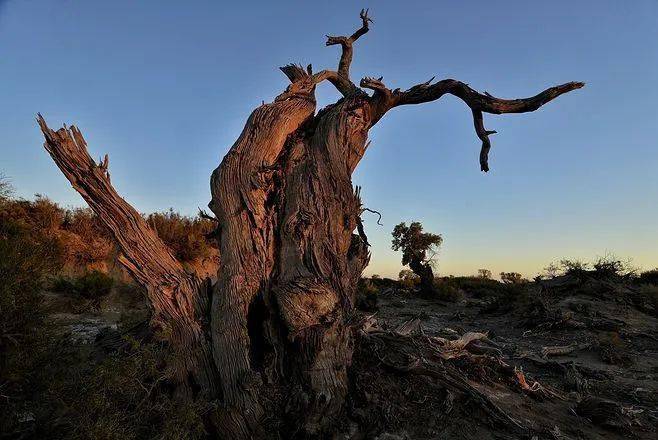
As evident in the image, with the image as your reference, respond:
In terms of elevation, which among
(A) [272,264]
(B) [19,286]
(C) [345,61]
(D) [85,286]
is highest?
(C) [345,61]

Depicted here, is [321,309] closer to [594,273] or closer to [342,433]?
[342,433]

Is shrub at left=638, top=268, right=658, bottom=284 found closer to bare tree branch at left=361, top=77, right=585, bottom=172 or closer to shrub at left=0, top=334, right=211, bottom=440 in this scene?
bare tree branch at left=361, top=77, right=585, bottom=172

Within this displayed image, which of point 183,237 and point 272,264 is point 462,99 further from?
point 183,237

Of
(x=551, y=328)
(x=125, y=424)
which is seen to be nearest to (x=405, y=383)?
(x=125, y=424)

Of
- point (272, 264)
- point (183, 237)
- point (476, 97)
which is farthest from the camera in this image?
point (183, 237)

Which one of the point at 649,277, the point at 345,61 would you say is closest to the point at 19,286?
the point at 345,61

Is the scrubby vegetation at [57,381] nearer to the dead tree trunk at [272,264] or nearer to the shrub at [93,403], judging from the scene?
the shrub at [93,403]

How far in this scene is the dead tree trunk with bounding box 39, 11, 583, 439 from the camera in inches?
185

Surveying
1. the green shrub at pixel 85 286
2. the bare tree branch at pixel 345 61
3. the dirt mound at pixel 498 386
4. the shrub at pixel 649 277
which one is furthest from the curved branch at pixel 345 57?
the shrub at pixel 649 277

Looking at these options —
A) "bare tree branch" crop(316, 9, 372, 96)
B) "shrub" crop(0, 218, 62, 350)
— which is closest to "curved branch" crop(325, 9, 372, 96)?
"bare tree branch" crop(316, 9, 372, 96)

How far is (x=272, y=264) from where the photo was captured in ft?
17.8

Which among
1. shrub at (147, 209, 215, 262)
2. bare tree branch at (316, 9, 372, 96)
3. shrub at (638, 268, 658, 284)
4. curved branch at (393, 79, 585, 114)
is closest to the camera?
curved branch at (393, 79, 585, 114)

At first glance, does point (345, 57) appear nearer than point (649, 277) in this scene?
Yes

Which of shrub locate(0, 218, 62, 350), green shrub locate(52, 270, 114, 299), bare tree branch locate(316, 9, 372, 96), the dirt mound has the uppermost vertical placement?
bare tree branch locate(316, 9, 372, 96)
